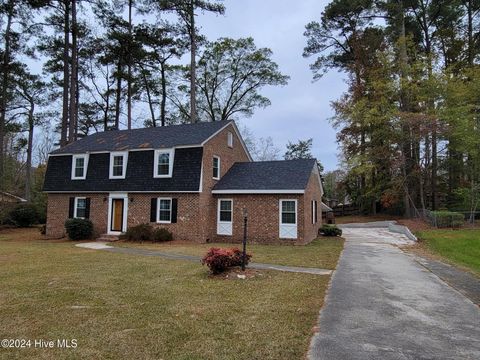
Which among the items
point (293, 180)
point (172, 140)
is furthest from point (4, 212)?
point (293, 180)

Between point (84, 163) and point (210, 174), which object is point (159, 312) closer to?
point (210, 174)

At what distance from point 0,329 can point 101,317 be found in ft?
4.41

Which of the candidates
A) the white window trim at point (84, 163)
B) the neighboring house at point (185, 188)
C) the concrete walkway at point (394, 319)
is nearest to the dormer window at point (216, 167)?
the neighboring house at point (185, 188)

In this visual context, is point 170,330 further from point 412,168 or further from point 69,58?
point 69,58

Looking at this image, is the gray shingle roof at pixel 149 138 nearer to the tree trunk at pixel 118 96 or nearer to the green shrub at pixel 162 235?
the green shrub at pixel 162 235

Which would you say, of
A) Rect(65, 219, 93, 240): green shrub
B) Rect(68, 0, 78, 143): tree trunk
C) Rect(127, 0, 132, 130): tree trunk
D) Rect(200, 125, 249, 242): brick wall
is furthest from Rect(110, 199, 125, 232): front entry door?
Rect(127, 0, 132, 130): tree trunk

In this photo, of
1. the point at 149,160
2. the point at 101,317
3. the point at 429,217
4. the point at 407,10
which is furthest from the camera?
the point at 407,10

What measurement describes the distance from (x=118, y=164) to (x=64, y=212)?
477 centimetres

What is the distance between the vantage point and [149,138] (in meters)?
20.6

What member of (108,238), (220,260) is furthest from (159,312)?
(108,238)

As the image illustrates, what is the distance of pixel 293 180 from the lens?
57.0 ft

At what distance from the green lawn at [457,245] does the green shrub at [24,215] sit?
27.4 m

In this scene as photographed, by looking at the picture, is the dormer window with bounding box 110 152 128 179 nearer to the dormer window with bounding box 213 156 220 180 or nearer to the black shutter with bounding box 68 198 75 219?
the black shutter with bounding box 68 198 75 219

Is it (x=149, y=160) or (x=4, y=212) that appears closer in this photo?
(x=149, y=160)
